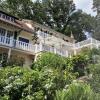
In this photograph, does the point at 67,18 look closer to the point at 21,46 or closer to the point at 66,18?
the point at 66,18

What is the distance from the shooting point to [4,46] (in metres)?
24.3

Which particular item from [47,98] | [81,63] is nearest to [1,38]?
[81,63]

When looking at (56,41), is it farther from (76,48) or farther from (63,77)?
(63,77)

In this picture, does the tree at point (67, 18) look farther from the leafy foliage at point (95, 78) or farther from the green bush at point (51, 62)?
the leafy foliage at point (95, 78)

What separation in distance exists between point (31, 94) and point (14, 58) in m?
12.0

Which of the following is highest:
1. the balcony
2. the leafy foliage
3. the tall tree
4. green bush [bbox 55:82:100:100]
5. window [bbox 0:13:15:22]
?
Answer: the tall tree

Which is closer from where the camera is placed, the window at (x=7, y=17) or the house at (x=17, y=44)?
the house at (x=17, y=44)

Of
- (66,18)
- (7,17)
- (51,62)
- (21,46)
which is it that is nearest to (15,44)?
(21,46)

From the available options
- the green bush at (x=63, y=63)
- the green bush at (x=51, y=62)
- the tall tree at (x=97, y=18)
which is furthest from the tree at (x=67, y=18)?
the green bush at (x=51, y=62)

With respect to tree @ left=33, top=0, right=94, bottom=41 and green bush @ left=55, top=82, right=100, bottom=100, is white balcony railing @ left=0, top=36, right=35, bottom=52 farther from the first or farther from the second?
tree @ left=33, top=0, right=94, bottom=41

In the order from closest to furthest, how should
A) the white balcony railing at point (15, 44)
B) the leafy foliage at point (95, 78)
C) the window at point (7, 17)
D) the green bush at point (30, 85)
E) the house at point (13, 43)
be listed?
the green bush at point (30, 85) < the leafy foliage at point (95, 78) < the white balcony railing at point (15, 44) < the house at point (13, 43) < the window at point (7, 17)

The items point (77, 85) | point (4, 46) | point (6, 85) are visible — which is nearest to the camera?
point (77, 85)

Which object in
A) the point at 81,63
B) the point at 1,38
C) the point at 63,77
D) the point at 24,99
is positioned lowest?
the point at 24,99

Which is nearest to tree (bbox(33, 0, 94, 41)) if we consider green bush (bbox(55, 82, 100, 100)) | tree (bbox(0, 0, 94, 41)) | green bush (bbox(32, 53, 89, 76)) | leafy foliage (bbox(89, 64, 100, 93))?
tree (bbox(0, 0, 94, 41))
